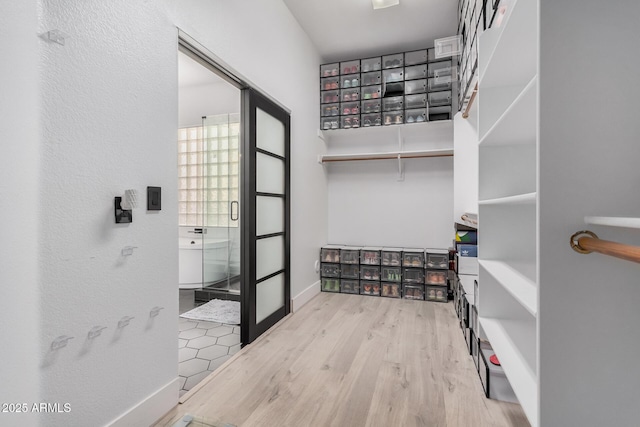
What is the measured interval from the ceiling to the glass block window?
131cm

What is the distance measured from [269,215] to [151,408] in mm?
1516

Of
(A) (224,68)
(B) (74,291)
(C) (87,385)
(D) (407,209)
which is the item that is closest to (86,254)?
(B) (74,291)

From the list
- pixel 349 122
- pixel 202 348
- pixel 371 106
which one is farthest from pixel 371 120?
pixel 202 348

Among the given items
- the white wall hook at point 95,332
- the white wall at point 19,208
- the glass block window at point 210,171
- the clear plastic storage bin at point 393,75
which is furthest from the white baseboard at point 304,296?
the clear plastic storage bin at point 393,75

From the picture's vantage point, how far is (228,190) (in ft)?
12.0

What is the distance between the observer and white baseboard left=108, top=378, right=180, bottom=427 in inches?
51.3

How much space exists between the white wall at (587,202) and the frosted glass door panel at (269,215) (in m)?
1.95

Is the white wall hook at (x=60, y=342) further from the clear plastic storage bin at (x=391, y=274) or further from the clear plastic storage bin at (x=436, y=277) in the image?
the clear plastic storage bin at (x=436, y=277)

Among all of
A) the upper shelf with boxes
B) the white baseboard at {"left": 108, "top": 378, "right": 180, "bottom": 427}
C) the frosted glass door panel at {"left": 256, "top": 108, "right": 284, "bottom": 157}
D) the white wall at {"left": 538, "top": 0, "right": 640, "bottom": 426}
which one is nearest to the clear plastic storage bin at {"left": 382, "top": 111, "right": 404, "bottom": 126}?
the upper shelf with boxes

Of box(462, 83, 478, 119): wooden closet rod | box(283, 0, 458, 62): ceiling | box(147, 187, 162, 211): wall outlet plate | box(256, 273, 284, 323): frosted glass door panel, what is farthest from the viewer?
box(283, 0, 458, 62): ceiling

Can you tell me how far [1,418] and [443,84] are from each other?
387 cm

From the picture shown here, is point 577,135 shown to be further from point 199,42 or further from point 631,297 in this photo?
point 199,42

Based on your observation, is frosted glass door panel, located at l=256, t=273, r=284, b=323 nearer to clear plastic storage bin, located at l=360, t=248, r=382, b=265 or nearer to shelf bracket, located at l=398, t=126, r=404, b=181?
clear plastic storage bin, located at l=360, t=248, r=382, b=265

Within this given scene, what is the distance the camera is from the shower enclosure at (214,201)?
3.56m
